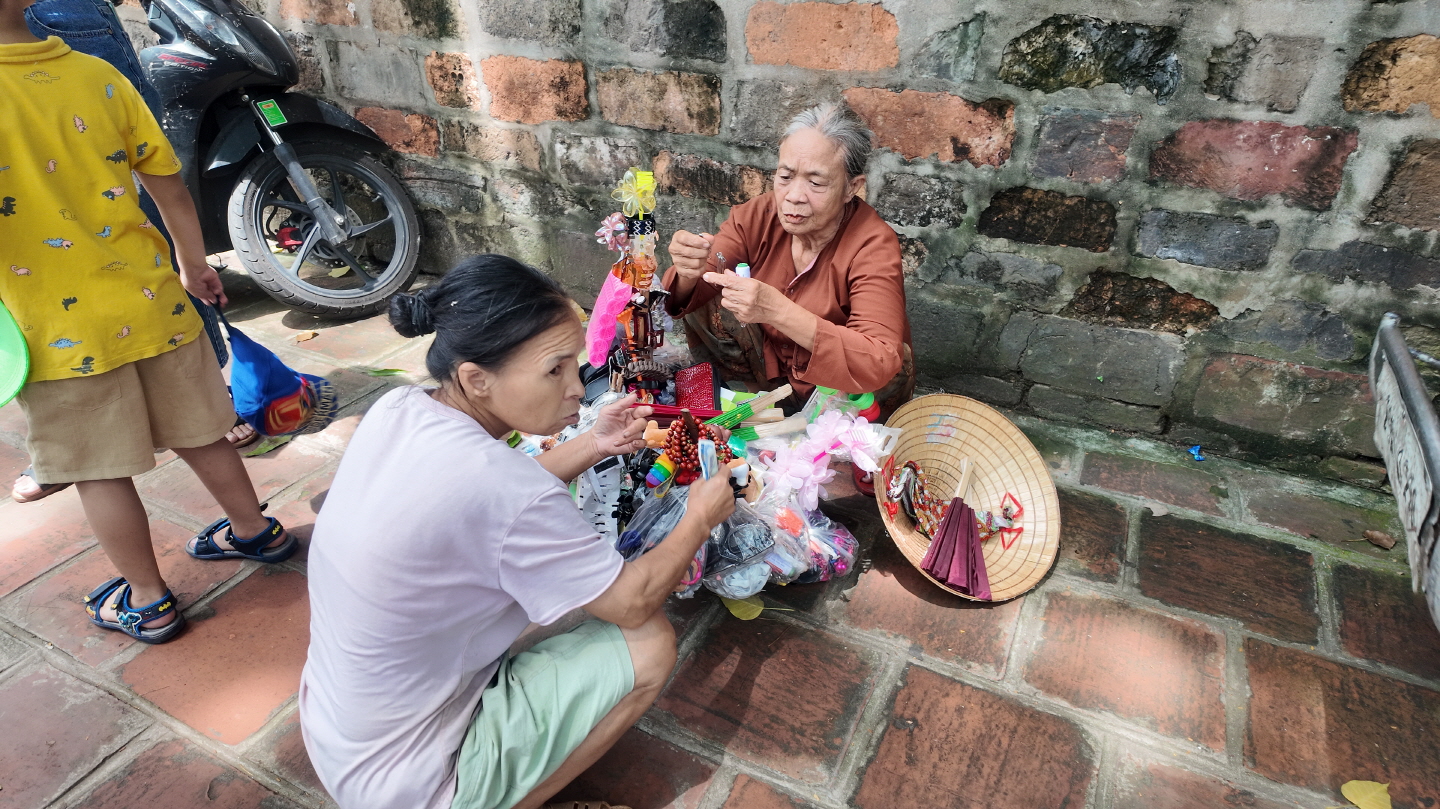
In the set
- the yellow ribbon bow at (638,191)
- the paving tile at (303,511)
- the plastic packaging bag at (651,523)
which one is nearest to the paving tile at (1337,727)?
the plastic packaging bag at (651,523)

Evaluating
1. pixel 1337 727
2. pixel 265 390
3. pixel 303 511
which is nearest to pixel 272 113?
pixel 265 390

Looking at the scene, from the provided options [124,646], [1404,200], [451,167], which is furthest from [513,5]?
[1404,200]

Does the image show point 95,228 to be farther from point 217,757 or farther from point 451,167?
point 451,167

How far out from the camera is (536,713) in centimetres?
147

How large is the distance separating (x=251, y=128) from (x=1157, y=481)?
156 inches

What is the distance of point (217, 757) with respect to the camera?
1.77 metres

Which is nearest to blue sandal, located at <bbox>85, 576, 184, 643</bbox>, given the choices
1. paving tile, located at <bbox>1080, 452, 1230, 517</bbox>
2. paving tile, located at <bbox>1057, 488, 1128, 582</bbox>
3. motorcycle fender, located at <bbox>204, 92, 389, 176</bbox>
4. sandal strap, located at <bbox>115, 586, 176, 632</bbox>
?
sandal strap, located at <bbox>115, 586, 176, 632</bbox>

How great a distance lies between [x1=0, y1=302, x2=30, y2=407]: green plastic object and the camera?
1.64m

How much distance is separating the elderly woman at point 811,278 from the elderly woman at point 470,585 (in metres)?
0.81

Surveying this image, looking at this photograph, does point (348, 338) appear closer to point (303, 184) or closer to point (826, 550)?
point (303, 184)

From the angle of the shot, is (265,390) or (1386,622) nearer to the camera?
(1386,622)

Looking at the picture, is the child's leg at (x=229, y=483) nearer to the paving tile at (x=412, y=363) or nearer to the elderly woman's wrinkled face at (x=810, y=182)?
the paving tile at (x=412, y=363)

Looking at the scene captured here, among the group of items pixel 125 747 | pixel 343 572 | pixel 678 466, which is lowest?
pixel 125 747

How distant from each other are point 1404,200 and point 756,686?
2244 mm
